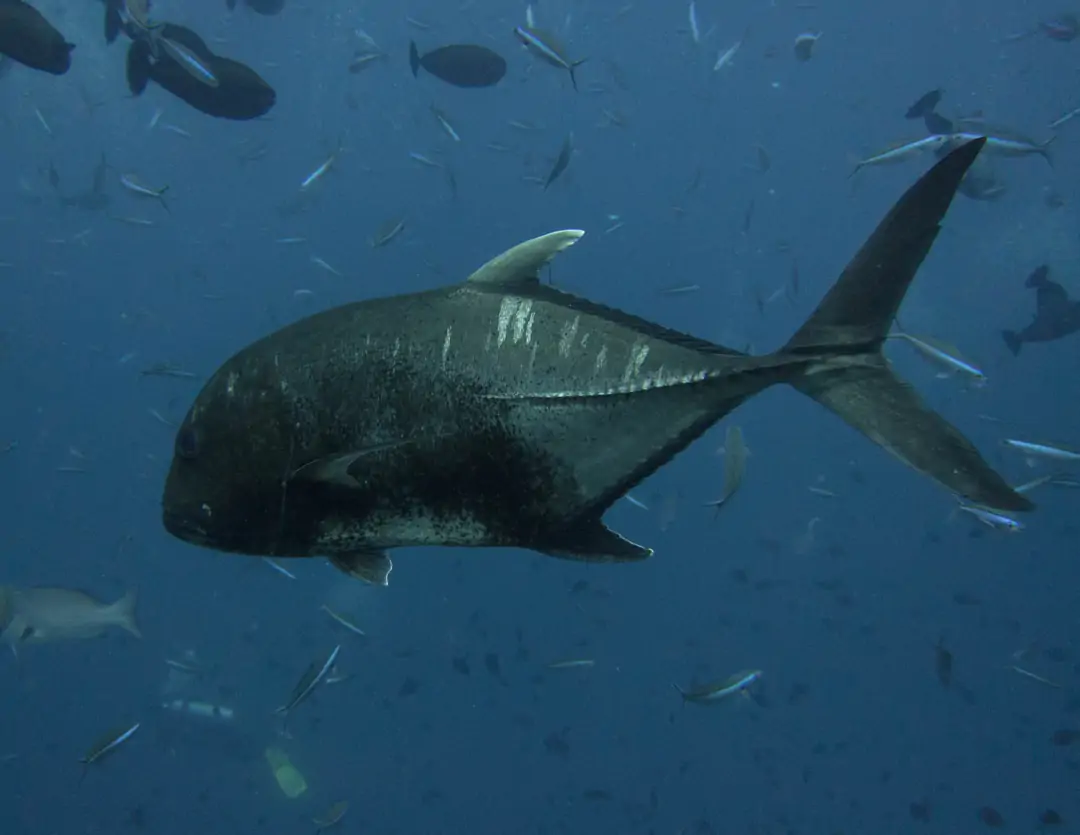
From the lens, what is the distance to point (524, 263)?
6.45 ft

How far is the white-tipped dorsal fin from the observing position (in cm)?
196

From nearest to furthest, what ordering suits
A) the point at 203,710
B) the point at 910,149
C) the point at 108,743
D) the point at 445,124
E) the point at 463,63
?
1. the point at 108,743
2. the point at 910,149
3. the point at 463,63
4. the point at 445,124
5. the point at 203,710

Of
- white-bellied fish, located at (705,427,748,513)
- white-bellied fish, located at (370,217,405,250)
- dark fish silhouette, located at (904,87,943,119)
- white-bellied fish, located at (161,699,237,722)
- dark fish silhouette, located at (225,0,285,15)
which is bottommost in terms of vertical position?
white-bellied fish, located at (161,699,237,722)

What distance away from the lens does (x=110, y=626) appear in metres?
8.88

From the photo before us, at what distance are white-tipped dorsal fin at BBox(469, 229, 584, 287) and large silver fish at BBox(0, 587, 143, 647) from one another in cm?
845

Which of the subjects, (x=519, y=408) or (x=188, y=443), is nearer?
(x=519, y=408)

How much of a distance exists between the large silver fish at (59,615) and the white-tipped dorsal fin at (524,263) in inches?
333

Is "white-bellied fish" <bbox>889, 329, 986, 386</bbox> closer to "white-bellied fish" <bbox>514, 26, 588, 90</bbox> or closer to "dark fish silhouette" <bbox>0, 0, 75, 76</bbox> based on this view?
"white-bellied fish" <bbox>514, 26, 588, 90</bbox>

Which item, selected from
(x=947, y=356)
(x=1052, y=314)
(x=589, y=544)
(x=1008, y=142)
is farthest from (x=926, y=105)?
(x=589, y=544)

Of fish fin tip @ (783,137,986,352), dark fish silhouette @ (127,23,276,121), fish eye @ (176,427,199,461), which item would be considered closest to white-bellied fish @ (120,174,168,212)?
dark fish silhouette @ (127,23,276,121)

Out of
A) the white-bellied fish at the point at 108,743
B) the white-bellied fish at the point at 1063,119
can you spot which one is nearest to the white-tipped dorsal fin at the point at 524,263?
the white-bellied fish at the point at 108,743

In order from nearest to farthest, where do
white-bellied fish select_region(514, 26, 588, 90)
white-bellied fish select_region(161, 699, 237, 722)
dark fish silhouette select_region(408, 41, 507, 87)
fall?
white-bellied fish select_region(514, 26, 588, 90)
dark fish silhouette select_region(408, 41, 507, 87)
white-bellied fish select_region(161, 699, 237, 722)

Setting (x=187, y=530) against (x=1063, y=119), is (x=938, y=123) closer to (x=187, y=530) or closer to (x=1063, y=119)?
(x=1063, y=119)

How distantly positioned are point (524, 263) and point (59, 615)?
8.89 metres
